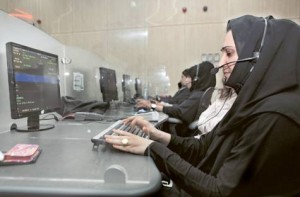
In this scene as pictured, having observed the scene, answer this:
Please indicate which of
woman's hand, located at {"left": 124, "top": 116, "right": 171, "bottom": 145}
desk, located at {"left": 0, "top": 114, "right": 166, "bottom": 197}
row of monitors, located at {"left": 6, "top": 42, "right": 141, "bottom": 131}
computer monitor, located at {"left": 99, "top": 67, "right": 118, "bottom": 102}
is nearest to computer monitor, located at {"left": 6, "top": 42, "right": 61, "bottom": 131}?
row of monitors, located at {"left": 6, "top": 42, "right": 141, "bottom": 131}

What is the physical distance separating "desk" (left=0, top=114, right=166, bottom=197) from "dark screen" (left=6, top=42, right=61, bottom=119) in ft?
0.73

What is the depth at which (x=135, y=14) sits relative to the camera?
3.67 metres

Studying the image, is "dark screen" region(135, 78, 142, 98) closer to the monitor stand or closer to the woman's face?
Answer: the monitor stand

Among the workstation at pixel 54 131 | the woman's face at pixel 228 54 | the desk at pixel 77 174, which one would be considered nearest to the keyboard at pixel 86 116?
the workstation at pixel 54 131

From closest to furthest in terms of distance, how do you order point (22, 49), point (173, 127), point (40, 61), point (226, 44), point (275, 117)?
point (275, 117) < point (226, 44) < point (22, 49) < point (40, 61) < point (173, 127)

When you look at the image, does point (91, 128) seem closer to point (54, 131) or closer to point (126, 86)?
point (54, 131)

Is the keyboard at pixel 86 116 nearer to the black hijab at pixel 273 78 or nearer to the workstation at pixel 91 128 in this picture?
the workstation at pixel 91 128

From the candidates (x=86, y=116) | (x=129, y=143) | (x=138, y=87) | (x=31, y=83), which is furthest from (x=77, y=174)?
(x=138, y=87)

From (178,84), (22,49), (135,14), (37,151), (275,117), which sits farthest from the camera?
(178,84)

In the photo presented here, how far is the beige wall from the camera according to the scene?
3641 mm

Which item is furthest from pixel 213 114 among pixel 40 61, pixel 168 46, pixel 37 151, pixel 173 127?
pixel 168 46

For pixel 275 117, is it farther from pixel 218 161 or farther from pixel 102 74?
pixel 102 74

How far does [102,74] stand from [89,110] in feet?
1.41

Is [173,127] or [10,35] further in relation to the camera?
[173,127]
